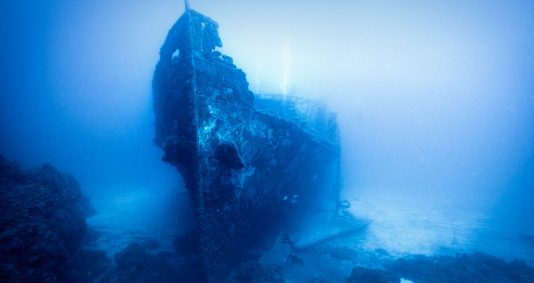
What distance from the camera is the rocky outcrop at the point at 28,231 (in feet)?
10.8

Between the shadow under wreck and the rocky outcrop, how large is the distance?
204 cm

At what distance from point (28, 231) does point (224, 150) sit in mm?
2916

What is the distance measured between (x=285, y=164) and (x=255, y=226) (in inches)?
59.6

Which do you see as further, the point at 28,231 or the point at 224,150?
the point at 224,150

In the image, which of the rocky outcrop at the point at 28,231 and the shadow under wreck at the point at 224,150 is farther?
the shadow under wreck at the point at 224,150

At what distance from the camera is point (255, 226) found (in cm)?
552

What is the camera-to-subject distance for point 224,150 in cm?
443

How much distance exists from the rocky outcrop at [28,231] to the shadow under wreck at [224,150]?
6.68ft

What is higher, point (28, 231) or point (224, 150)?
point (224, 150)

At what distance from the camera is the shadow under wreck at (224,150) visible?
4.37 metres

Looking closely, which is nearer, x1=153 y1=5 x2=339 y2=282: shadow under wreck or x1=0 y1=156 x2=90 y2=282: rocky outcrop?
x1=0 y1=156 x2=90 y2=282: rocky outcrop

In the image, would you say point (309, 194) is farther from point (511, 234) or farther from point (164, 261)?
point (511, 234)

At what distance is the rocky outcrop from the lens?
3307mm

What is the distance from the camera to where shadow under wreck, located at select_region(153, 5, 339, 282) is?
4367mm
